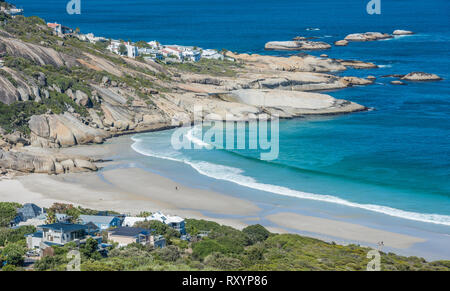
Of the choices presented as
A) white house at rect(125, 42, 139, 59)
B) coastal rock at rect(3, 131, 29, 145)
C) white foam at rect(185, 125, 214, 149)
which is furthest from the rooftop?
white house at rect(125, 42, 139, 59)

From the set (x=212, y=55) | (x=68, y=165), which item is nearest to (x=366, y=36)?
(x=212, y=55)

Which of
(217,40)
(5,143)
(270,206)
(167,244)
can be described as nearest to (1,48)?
(5,143)

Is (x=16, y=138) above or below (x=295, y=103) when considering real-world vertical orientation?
below

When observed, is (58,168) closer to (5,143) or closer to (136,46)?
(5,143)

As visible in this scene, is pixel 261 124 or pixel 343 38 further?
pixel 343 38

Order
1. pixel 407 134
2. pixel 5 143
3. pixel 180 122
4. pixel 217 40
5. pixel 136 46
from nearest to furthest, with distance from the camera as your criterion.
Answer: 1. pixel 5 143
2. pixel 407 134
3. pixel 180 122
4. pixel 136 46
5. pixel 217 40

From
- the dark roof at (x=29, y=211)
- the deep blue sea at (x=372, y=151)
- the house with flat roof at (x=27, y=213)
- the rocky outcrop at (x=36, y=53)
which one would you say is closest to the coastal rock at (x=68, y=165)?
the deep blue sea at (x=372, y=151)

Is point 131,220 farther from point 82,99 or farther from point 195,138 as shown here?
point 82,99
